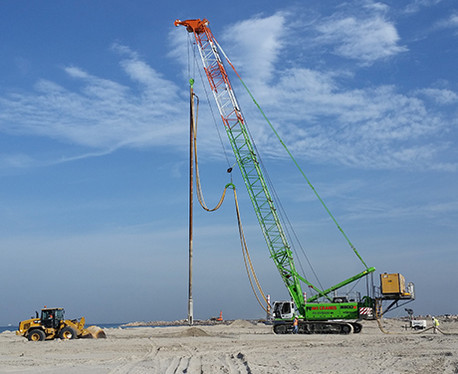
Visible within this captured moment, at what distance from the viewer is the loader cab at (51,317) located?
4100cm

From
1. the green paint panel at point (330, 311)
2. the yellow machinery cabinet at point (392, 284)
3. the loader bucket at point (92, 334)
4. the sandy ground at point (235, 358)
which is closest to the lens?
the sandy ground at point (235, 358)

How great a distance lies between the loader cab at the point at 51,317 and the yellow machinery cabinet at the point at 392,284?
25359 mm

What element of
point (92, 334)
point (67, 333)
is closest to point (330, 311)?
point (92, 334)

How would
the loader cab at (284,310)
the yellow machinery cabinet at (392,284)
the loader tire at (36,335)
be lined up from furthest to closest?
1. the loader cab at (284,310)
2. the yellow machinery cabinet at (392,284)
3. the loader tire at (36,335)

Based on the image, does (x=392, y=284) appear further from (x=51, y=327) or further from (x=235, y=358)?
(x=51, y=327)

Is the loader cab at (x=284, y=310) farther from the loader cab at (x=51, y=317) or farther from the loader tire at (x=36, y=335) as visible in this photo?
the loader tire at (x=36, y=335)

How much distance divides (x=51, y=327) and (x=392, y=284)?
2657 cm

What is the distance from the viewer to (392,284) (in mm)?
45156

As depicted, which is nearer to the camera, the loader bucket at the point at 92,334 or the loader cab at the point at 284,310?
the loader bucket at the point at 92,334

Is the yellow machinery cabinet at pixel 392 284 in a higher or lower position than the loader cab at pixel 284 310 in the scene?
higher

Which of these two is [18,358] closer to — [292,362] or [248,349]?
[248,349]

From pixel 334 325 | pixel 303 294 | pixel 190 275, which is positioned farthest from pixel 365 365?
pixel 190 275

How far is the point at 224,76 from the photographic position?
5553 centimetres

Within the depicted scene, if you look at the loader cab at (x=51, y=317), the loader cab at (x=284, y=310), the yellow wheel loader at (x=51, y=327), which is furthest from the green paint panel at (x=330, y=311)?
the loader cab at (x=51, y=317)
